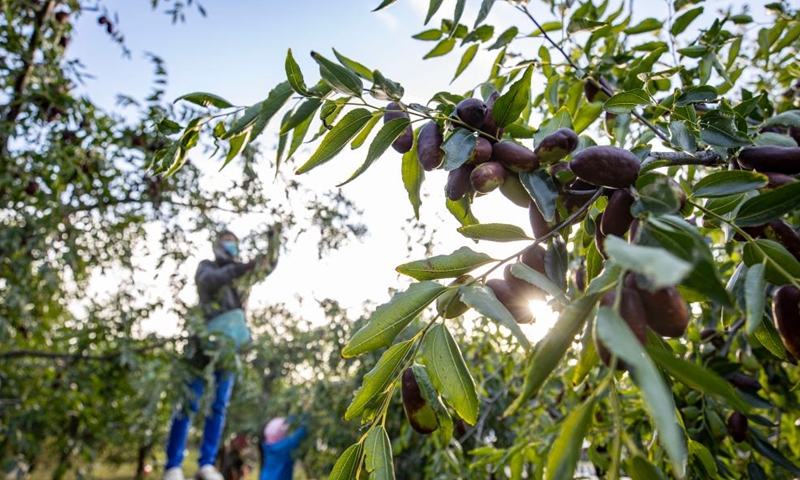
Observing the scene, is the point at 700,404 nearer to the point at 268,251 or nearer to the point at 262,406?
the point at 268,251

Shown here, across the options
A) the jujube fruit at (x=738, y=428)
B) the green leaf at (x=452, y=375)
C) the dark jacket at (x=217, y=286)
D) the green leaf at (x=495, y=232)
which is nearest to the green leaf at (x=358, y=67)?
the green leaf at (x=495, y=232)

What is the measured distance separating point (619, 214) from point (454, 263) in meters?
0.17

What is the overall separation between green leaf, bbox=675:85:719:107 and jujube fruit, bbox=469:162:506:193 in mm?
304

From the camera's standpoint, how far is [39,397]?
4086 mm

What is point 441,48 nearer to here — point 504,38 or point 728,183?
point 504,38

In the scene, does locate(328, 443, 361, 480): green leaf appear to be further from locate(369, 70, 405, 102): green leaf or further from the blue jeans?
the blue jeans

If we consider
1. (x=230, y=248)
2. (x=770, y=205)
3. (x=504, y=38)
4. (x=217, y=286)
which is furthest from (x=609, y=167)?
(x=217, y=286)

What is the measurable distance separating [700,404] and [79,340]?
335 cm

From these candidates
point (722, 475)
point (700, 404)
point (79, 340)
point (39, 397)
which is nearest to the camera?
point (722, 475)

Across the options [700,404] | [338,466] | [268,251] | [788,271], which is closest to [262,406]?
[268,251]

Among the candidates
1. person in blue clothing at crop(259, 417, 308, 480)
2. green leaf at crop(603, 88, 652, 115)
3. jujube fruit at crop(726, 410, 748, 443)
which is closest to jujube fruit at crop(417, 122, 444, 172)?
green leaf at crop(603, 88, 652, 115)

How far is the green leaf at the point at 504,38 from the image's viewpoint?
3.64 feet

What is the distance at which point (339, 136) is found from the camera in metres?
0.67

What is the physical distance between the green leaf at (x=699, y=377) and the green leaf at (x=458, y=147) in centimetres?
29
